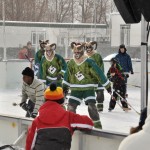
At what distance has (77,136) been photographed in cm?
377

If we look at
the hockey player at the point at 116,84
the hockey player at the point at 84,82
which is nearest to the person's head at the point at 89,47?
the hockey player at the point at 116,84

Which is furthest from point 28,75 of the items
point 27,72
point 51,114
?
point 51,114

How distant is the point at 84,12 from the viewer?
27.1 m

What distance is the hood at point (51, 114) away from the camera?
10.5 ft

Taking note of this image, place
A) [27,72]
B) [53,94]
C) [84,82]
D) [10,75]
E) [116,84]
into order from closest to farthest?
[53,94], [27,72], [84,82], [116,84], [10,75]

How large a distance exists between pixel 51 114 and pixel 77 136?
2.11ft

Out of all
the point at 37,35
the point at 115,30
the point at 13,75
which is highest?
the point at 115,30

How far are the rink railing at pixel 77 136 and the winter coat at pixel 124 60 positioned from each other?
4.44 m

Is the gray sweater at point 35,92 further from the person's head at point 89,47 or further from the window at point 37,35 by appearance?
the window at point 37,35

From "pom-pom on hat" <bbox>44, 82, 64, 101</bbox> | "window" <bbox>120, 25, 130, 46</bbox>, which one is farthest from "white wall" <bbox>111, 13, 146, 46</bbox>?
"pom-pom on hat" <bbox>44, 82, 64, 101</bbox>

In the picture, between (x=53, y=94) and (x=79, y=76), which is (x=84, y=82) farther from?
(x=53, y=94)

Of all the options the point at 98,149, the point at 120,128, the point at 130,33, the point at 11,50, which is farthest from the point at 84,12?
the point at 98,149

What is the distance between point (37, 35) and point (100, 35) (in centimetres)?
222

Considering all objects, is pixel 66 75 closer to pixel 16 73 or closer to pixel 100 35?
pixel 16 73
